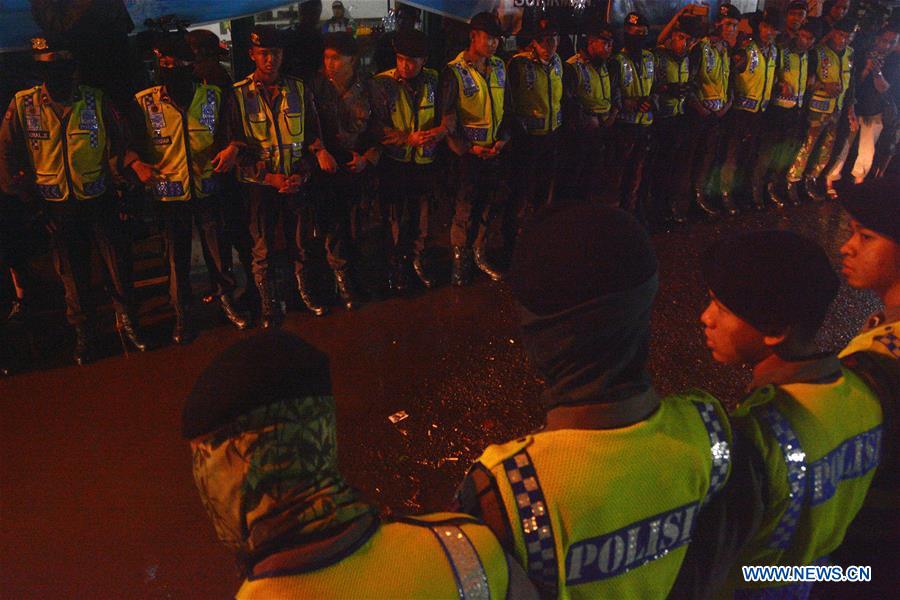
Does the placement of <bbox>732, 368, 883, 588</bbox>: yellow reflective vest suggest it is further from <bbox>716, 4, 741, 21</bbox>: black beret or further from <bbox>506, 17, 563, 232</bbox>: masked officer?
<bbox>716, 4, 741, 21</bbox>: black beret

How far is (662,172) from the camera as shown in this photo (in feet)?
26.4

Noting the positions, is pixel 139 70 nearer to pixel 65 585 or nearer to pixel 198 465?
pixel 65 585

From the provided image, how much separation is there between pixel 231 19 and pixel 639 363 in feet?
20.4

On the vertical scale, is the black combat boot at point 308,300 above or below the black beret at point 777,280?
below

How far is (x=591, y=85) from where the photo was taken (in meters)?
6.98

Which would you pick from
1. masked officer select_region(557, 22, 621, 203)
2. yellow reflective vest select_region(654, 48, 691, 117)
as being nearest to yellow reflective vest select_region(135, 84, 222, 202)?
masked officer select_region(557, 22, 621, 203)

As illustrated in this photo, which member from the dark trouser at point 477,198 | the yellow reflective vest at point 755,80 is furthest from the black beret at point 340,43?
the yellow reflective vest at point 755,80

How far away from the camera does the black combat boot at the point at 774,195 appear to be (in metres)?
9.04

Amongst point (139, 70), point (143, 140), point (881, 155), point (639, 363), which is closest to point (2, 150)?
point (143, 140)

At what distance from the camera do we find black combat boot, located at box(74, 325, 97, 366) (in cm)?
507

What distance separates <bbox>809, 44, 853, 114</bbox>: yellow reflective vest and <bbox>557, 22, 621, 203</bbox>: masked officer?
312cm

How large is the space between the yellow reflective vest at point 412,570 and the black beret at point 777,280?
3.50 feet

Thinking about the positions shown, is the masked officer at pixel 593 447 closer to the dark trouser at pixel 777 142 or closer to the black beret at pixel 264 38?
the black beret at pixel 264 38

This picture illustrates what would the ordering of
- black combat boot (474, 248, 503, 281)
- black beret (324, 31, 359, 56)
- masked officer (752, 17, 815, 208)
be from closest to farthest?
black beret (324, 31, 359, 56)
black combat boot (474, 248, 503, 281)
masked officer (752, 17, 815, 208)
